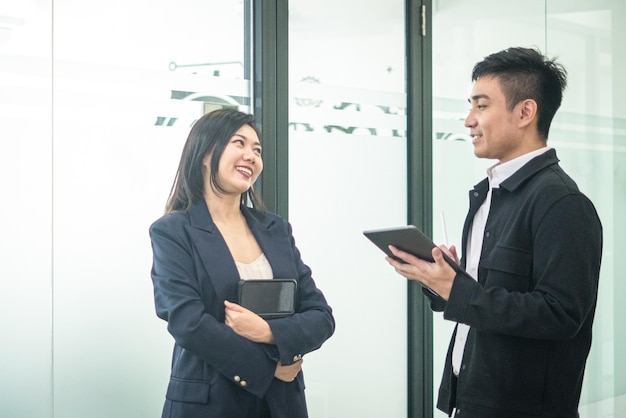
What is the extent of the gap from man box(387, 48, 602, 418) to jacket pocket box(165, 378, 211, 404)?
1.90ft

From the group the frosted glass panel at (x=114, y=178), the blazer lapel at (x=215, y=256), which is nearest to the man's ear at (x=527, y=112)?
the blazer lapel at (x=215, y=256)

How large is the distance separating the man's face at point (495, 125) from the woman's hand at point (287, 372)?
747mm

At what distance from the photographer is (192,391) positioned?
2.18m

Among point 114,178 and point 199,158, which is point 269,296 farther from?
point 114,178

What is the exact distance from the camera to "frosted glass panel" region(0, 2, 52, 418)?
8.41 ft

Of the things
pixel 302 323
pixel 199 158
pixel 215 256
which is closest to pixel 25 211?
pixel 199 158

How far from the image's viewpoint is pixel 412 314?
393 cm

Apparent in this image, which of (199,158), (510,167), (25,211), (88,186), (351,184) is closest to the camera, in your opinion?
(510,167)

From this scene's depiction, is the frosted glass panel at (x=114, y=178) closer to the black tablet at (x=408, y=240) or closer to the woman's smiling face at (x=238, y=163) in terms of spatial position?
the woman's smiling face at (x=238, y=163)

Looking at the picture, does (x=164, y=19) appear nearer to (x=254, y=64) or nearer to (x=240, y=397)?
(x=254, y=64)

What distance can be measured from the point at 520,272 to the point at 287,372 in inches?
26.4

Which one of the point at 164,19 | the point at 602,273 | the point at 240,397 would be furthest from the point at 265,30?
the point at 602,273

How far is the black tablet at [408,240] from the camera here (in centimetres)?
200

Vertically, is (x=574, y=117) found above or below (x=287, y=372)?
above
